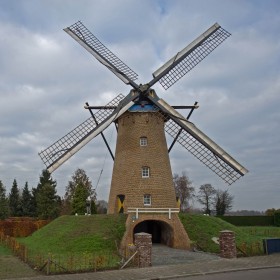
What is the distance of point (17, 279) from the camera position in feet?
41.6

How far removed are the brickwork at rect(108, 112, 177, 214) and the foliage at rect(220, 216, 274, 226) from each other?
33.5 m

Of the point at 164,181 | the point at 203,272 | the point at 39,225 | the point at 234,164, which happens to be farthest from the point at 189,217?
the point at 39,225

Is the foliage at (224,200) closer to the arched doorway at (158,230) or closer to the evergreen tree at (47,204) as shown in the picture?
the evergreen tree at (47,204)

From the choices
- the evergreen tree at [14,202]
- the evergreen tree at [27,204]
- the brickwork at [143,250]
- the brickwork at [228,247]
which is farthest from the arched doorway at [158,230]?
the evergreen tree at [14,202]

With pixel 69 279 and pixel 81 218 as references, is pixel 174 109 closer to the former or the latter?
pixel 81 218

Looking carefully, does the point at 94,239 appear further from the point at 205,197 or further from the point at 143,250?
the point at 205,197

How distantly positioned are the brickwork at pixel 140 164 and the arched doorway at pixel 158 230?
62.2 inches

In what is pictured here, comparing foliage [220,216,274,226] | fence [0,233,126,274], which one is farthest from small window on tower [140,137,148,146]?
foliage [220,216,274,226]

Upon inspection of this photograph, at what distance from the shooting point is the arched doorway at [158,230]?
2267cm

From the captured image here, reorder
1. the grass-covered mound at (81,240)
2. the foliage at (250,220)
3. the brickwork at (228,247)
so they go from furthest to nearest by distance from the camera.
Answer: the foliage at (250,220), the brickwork at (228,247), the grass-covered mound at (81,240)

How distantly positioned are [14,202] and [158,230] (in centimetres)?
4725

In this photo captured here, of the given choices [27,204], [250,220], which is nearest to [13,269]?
[250,220]

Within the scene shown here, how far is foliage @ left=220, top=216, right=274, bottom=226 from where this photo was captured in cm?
5416

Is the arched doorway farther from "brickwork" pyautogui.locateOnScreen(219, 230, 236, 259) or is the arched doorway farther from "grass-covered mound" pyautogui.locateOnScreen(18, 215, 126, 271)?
"brickwork" pyautogui.locateOnScreen(219, 230, 236, 259)
